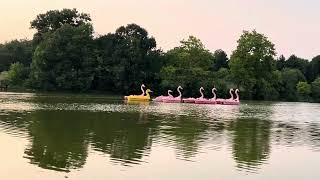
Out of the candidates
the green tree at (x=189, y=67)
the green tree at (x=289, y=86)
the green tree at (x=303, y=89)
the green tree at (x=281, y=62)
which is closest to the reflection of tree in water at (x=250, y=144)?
the green tree at (x=189, y=67)

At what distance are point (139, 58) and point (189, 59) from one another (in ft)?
20.8

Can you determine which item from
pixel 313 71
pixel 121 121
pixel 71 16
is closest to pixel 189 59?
pixel 71 16

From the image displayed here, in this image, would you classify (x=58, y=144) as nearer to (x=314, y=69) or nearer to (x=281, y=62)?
(x=314, y=69)

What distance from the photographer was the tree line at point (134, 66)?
64625 mm

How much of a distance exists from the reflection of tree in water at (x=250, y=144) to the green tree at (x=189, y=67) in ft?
131

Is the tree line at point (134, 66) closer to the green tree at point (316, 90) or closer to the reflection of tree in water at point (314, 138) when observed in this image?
the green tree at point (316, 90)

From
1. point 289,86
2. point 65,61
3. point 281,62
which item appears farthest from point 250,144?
point 281,62

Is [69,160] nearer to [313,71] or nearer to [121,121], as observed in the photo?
[121,121]

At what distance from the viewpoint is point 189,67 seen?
66562mm

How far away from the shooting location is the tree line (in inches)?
2544

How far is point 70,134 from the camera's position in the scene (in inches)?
669

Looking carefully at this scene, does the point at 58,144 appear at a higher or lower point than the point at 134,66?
lower

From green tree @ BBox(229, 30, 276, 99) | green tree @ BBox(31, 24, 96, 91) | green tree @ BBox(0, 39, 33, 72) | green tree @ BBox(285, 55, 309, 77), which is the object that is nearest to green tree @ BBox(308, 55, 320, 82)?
green tree @ BBox(285, 55, 309, 77)

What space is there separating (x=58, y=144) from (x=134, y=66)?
51604 mm
